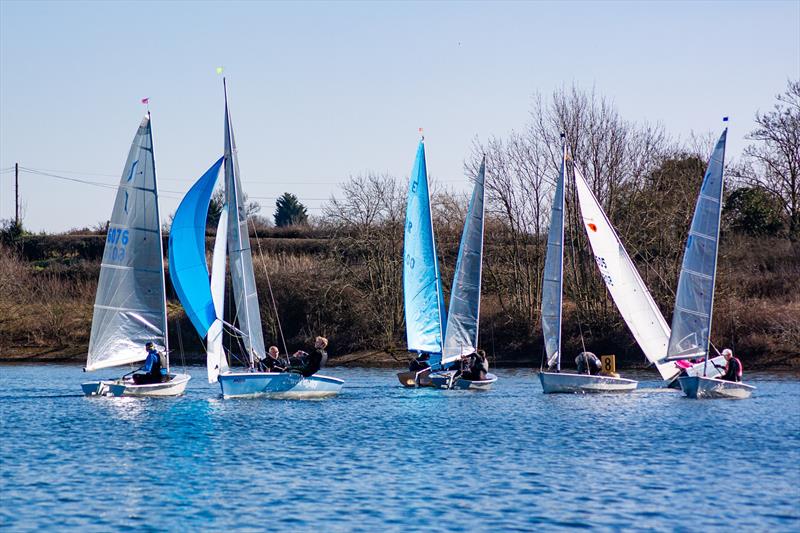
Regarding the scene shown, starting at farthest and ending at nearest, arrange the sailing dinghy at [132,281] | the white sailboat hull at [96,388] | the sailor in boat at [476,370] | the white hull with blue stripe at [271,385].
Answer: the sailor in boat at [476,370]
the sailing dinghy at [132,281]
the white sailboat hull at [96,388]
the white hull with blue stripe at [271,385]

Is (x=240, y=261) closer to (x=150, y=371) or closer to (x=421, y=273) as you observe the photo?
(x=150, y=371)

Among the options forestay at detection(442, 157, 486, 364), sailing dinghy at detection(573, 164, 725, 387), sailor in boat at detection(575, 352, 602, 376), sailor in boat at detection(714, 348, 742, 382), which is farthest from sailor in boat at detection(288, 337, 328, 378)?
sailor in boat at detection(714, 348, 742, 382)

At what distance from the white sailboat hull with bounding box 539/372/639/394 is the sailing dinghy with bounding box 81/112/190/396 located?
1057cm

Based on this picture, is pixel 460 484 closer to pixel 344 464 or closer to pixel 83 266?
pixel 344 464

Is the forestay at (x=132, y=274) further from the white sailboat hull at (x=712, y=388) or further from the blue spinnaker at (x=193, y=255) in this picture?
the white sailboat hull at (x=712, y=388)

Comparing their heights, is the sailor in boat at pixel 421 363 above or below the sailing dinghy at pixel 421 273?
below

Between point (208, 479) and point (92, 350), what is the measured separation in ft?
45.7

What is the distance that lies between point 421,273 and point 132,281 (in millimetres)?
10418

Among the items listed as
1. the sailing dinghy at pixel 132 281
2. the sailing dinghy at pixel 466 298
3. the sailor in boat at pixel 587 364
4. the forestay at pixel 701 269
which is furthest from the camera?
the sailing dinghy at pixel 466 298

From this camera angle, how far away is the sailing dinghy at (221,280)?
31.2m

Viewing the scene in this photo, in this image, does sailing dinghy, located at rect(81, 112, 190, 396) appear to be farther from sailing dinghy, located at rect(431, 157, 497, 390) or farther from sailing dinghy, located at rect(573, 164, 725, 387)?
sailing dinghy, located at rect(573, 164, 725, 387)

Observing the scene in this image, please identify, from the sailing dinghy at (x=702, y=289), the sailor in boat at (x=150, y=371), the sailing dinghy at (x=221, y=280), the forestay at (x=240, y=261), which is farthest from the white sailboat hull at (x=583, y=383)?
the sailor in boat at (x=150, y=371)

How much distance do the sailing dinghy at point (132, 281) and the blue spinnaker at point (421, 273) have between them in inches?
366

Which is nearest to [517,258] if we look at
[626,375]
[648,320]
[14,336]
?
[626,375]
